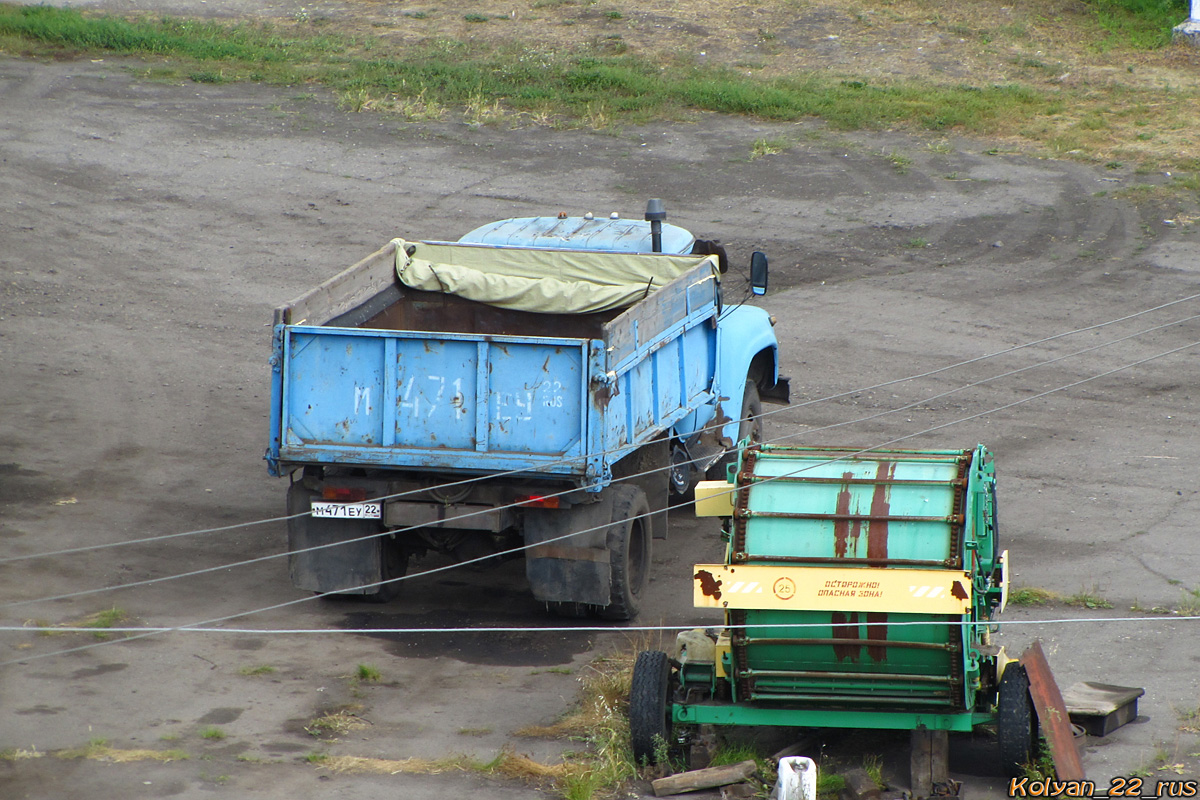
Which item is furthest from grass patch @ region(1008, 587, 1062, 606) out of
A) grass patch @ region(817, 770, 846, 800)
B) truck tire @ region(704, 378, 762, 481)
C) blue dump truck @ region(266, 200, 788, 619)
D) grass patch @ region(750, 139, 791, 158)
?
grass patch @ region(750, 139, 791, 158)

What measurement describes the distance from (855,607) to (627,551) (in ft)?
9.25

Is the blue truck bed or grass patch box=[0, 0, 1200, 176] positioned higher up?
grass patch box=[0, 0, 1200, 176]

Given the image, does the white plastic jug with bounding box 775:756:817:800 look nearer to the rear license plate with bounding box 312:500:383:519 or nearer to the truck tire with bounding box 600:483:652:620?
the truck tire with bounding box 600:483:652:620

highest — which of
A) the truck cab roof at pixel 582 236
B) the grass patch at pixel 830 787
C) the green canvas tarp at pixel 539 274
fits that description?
the truck cab roof at pixel 582 236

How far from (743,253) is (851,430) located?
5.91 metres

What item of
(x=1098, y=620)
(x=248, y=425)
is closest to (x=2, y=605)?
(x=248, y=425)

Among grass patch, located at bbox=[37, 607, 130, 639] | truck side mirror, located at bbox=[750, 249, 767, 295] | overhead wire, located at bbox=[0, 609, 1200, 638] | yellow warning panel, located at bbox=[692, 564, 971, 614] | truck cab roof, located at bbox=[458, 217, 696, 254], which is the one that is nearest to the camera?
yellow warning panel, located at bbox=[692, 564, 971, 614]

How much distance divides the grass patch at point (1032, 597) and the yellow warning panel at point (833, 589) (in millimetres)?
3460

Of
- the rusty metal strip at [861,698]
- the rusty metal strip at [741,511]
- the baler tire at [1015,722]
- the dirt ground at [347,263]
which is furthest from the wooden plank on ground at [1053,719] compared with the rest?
the rusty metal strip at [741,511]

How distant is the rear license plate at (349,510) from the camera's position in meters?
9.59

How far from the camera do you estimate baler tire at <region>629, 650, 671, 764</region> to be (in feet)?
25.1

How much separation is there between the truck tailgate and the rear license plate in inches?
13.1

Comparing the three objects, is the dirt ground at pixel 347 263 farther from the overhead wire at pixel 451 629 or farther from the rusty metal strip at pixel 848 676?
the rusty metal strip at pixel 848 676

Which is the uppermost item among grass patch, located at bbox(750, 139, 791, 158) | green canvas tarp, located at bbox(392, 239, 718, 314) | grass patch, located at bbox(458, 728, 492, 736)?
grass patch, located at bbox(750, 139, 791, 158)
